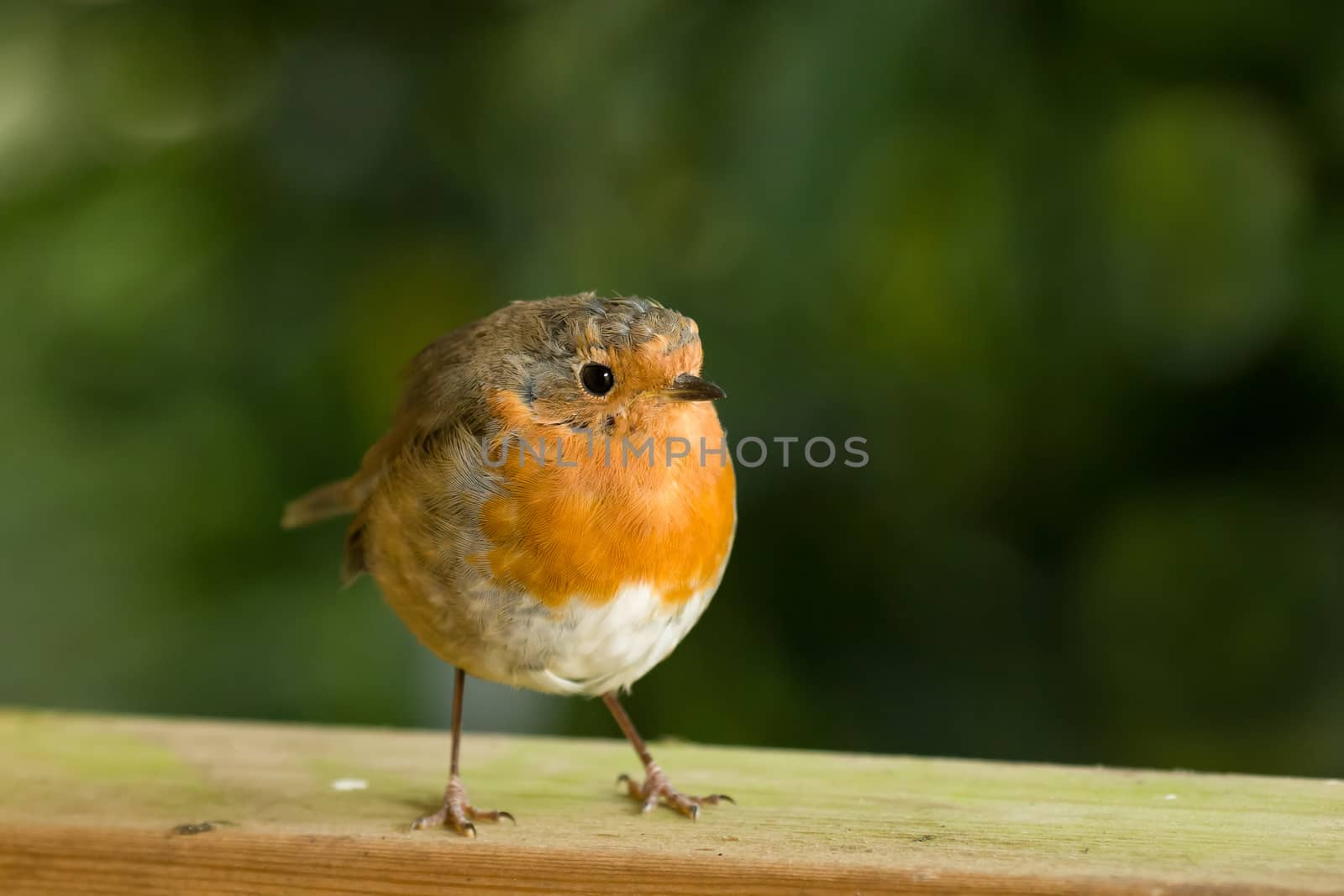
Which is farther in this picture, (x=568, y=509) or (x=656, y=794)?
(x=656, y=794)

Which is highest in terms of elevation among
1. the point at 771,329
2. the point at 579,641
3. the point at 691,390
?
the point at 771,329

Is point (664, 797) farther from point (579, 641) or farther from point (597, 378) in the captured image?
point (597, 378)

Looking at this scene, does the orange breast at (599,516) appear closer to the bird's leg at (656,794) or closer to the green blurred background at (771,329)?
the bird's leg at (656,794)

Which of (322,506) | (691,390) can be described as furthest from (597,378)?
(322,506)

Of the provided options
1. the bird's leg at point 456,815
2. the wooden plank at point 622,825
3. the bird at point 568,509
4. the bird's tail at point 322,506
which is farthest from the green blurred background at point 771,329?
the bird's leg at point 456,815

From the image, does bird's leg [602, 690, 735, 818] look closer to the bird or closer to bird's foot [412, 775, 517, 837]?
the bird

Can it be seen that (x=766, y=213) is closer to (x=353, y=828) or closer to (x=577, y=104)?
(x=577, y=104)

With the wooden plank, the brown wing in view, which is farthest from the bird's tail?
the wooden plank
